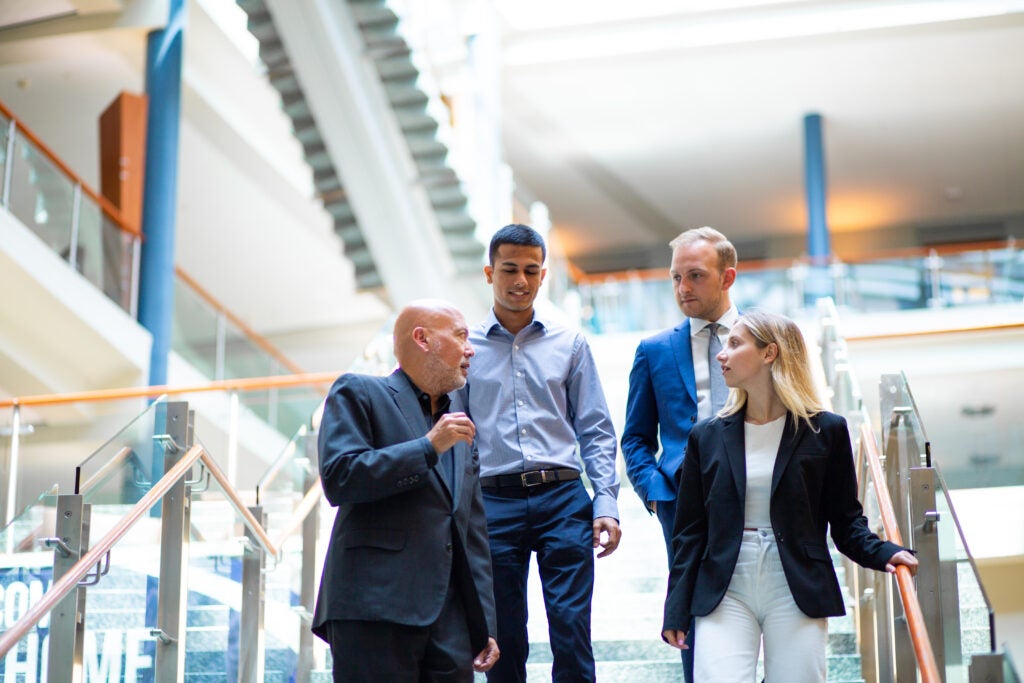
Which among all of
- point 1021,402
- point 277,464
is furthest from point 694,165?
point 277,464

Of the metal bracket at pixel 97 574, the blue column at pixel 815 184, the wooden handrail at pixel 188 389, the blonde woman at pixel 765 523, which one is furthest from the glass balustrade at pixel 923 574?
the blue column at pixel 815 184

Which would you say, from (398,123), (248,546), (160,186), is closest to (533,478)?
(248,546)

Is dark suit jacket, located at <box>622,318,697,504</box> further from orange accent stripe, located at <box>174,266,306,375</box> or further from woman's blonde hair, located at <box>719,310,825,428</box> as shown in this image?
orange accent stripe, located at <box>174,266,306,375</box>

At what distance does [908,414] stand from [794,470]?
121 centimetres

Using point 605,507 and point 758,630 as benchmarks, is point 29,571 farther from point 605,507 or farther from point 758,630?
point 758,630

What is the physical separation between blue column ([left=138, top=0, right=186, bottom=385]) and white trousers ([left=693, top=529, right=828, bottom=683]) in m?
8.86

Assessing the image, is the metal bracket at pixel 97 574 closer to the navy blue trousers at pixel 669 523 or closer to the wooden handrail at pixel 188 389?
the navy blue trousers at pixel 669 523

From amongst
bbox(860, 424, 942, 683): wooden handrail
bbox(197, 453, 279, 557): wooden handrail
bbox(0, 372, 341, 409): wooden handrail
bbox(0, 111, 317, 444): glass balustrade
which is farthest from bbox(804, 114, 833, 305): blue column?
bbox(860, 424, 942, 683): wooden handrail

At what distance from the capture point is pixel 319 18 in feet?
31.4

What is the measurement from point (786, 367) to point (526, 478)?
82 centimetres

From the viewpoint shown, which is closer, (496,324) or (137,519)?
(496,324)

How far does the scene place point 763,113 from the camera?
17688 millimetres

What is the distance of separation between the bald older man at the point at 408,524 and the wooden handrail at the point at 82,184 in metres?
7.85

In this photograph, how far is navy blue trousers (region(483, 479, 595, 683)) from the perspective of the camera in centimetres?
358
